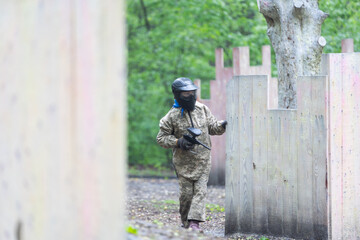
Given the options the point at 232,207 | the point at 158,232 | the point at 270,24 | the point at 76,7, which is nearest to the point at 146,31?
the point at 270,24

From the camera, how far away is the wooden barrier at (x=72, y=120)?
3.92 metres

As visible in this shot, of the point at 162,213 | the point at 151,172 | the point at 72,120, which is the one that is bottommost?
the point at 151,172

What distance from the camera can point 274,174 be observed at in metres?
7.39

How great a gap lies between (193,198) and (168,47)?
13.1m

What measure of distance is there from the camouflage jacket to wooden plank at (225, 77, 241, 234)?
30cm

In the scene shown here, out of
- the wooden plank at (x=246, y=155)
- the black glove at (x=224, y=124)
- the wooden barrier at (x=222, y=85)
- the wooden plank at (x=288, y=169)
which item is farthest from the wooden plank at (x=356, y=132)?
the wooden barrier at (x=222, y=85)

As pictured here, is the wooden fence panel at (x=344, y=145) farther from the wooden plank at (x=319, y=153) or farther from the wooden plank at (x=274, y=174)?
the wooden plank at (x=274, y=174)

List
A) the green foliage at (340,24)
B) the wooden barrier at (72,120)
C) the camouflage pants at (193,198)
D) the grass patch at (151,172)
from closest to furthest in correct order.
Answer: the wooden barrier at (72,120)
the camouflage pants at (193,198)
the green foliage at (340,24)
the grass patch at (151,172)

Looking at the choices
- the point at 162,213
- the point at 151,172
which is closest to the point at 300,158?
the point at 162,213

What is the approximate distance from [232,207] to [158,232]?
216 centimetres

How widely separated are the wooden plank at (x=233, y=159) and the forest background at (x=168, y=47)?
9.79 metres

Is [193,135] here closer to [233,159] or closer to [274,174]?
[233,159]

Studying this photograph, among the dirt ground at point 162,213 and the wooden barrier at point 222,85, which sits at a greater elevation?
the wooden barrier at point 222,85

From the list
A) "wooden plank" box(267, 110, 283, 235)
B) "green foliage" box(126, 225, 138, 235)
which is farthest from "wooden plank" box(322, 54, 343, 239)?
"green foliage" box(126, 225, 138, 235)
